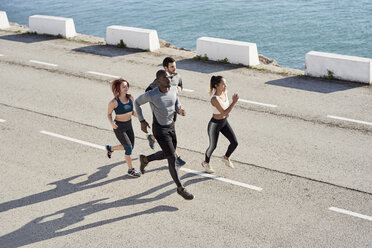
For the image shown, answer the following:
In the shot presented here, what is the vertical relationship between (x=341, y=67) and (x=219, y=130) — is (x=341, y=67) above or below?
below

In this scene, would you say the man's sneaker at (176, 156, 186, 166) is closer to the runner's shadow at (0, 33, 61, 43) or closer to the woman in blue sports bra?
the woman in blue sports bra

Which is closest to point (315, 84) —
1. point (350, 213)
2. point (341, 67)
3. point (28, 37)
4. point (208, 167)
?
point (341, 67)

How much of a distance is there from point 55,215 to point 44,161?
2124 millimetres

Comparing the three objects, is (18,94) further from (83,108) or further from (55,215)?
(55,215)

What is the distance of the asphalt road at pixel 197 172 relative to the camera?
7.77 meters

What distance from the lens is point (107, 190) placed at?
904 centimetres

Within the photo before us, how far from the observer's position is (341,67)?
46.6 ft

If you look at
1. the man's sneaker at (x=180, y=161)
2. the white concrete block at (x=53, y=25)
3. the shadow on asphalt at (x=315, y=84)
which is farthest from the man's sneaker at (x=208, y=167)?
the white concrete block at (x=53, y=25)

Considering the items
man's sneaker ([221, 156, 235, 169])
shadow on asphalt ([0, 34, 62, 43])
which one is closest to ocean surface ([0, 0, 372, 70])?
shadow on asphalt ([0, 34, 62, 43])

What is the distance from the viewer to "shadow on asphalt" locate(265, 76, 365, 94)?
45.0ft

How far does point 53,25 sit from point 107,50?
11.6 feet

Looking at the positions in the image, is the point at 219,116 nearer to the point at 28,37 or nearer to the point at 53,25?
the point at 53,25

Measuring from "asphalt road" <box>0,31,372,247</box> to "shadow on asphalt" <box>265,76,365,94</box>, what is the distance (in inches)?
2.2

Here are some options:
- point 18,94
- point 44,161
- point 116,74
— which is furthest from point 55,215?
point 116,74
